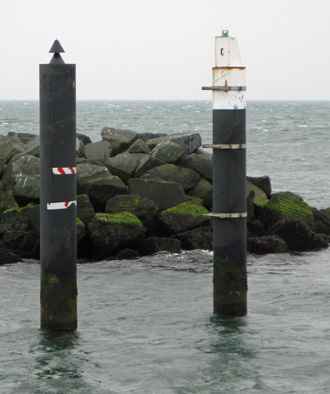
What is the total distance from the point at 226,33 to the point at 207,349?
3141 mm

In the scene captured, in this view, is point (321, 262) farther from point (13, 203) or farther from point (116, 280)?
point (13, 203)

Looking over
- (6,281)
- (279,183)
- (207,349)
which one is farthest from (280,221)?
(279,183)

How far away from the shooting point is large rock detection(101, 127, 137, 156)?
60.7ft

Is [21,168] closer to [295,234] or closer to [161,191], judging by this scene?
[161,191]

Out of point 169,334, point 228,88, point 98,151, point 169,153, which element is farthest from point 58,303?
point 98,151

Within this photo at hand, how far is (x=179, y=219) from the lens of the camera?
1446 cm

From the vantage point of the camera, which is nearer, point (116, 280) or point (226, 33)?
point (226, 33)

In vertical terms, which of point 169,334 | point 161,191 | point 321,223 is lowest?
point 169,334

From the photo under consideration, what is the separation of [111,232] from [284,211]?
11.6 feet

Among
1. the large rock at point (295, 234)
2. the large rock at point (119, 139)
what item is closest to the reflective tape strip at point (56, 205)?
the large rock at point (295, 234)

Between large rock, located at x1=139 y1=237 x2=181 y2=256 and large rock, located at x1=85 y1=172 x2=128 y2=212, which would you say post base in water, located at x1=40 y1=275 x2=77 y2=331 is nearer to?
large rock, located at x1=139 y1=237 x2=181 y2=256

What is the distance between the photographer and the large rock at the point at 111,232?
13.6 metres

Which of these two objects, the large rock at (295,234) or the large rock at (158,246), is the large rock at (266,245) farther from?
the large rock at (158,246)

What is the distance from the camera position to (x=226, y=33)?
8102 mm
